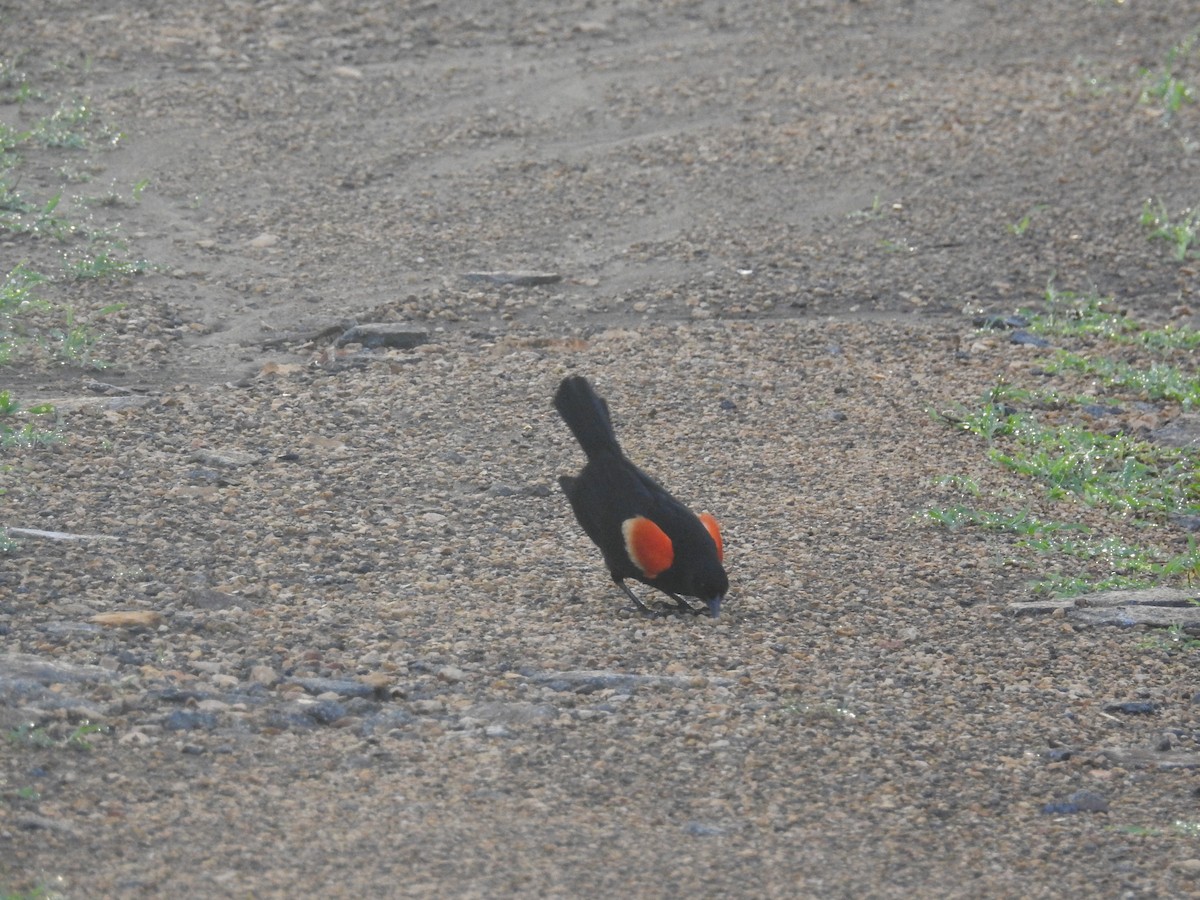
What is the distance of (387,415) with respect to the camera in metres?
6.10

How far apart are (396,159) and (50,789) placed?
6.19 metres

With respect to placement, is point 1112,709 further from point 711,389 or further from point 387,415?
point 387,415

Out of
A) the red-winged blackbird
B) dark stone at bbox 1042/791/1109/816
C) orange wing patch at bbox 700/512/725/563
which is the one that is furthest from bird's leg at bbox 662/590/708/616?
dark stone at bbox 1042/791/1109/816

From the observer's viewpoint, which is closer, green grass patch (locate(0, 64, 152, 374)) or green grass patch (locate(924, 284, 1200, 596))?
green grass patch (locate(924, 284, 1200, 596))

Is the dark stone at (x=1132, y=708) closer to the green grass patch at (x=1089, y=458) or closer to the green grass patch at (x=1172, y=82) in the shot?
the green grass patch at (x=1089, y=458)

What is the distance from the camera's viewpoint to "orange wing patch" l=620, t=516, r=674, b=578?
14.6ft

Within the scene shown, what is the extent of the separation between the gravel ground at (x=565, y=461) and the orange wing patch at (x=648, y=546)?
8.1 inches

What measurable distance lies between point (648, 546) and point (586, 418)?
0.62 meters

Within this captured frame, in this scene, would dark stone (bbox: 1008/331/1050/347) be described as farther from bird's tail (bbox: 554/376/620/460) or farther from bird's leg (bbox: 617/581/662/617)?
bird's leg (bbox: 617/581/662/617)

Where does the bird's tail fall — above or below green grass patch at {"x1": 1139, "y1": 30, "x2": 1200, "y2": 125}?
below

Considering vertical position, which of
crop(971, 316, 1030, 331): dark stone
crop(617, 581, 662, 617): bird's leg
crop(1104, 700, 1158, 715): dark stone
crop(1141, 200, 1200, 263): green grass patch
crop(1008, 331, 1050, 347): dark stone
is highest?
crop(1141, 200, 1200, 263): green grass patch

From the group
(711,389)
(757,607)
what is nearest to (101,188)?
(711,389)

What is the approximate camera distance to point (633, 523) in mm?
4496

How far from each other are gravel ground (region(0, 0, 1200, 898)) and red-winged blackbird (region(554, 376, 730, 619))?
15 cm
